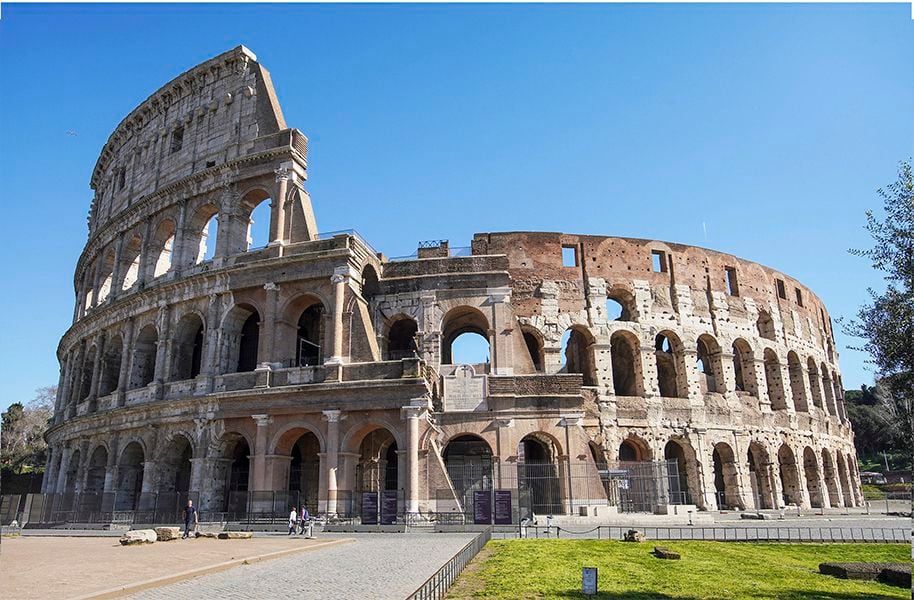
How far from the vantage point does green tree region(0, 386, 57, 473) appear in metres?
47.5

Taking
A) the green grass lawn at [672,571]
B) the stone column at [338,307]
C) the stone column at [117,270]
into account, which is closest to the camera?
the green grass lawn at [672,571]

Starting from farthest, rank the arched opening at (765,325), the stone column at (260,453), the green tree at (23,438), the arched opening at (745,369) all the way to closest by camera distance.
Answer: the green tree at (23,438) → the arched opening at (765,325) → the arched opening at (745,369) → the stone column at (260,453)

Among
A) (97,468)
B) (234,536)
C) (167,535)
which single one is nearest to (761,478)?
(234,536)

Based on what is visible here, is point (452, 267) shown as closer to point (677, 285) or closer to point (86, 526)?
point (677, 285)

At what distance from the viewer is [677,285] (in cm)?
3070

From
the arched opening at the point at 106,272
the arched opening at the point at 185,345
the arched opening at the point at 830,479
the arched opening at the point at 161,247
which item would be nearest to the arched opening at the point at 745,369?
the arched opening at the point at 830,479

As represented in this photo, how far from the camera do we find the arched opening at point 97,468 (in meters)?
28.4

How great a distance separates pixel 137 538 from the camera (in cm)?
1537

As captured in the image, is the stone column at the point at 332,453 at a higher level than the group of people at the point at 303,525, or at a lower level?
higher

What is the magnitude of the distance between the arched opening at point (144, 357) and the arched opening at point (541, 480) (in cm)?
1685

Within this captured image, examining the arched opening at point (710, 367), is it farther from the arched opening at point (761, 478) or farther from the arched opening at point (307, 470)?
the arched opening at point (307, 470)

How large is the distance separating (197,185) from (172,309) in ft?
18.6

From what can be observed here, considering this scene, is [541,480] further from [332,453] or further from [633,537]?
[633,537]

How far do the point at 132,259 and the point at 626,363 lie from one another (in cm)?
2535
